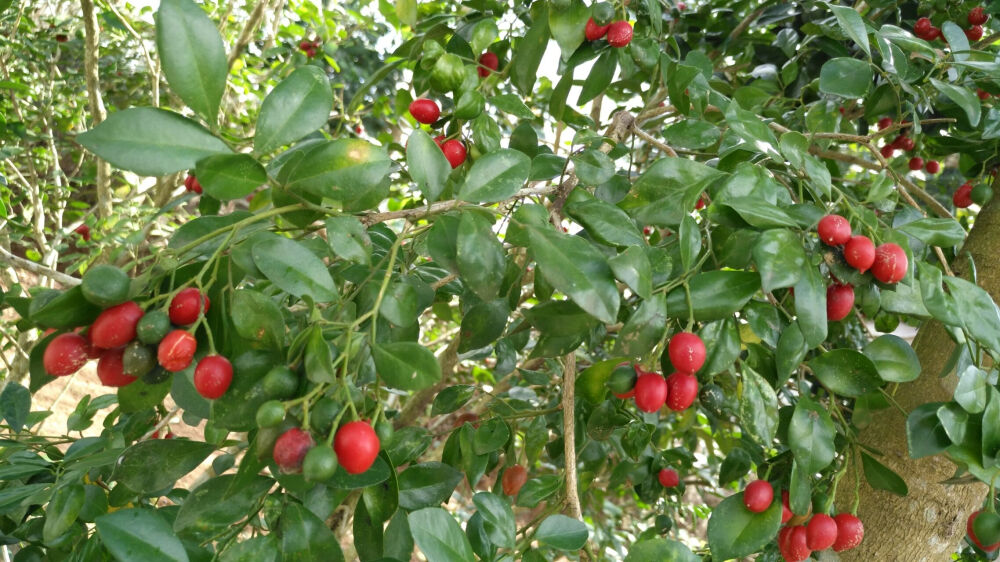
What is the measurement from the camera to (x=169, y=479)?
0.74 m

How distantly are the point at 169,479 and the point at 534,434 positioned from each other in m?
0.68

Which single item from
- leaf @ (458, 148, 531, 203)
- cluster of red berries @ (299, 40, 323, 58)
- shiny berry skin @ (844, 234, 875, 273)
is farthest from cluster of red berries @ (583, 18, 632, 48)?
cluster of red berries @ (299, 40, 323, 58)

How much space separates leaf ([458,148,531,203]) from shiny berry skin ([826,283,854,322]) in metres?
0.34

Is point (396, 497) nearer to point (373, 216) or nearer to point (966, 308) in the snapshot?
point (373, 216)

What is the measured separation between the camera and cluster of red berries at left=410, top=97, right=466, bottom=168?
937mm

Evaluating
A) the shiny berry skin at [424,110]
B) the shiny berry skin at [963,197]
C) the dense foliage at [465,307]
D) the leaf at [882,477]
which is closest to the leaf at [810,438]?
the dense foliage at [465,307]

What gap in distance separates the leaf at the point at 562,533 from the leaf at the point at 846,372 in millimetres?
319

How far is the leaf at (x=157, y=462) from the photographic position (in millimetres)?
730

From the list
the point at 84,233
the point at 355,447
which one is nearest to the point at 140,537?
the point at 355,447

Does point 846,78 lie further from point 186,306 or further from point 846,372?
point 186,306

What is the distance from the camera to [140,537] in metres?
0.63

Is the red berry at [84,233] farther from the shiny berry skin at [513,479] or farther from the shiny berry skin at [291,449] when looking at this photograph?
the shiny berry skin at [291,449]

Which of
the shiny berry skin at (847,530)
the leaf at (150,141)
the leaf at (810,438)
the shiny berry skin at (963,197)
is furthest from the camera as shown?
the shiny berry skin at (963,197)

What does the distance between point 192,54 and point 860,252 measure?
0.61 metres
